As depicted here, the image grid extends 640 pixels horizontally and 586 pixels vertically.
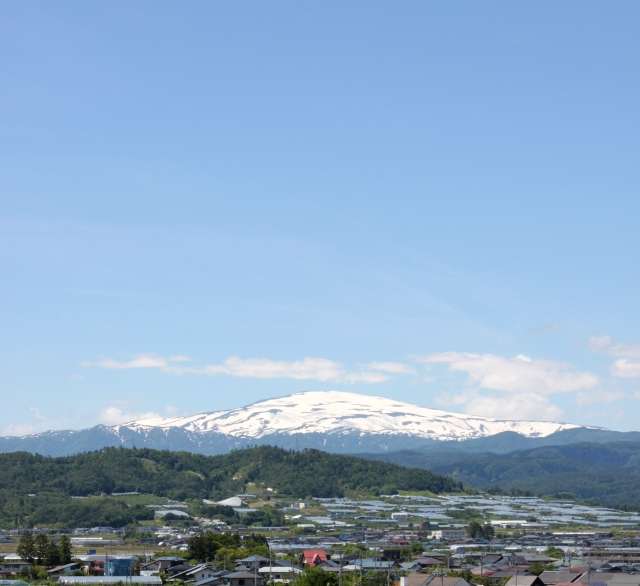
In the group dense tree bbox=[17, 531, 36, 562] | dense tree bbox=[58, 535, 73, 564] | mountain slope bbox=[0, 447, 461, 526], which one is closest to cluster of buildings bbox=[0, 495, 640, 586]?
dense tree bbox=[17, 531, 36, 562]

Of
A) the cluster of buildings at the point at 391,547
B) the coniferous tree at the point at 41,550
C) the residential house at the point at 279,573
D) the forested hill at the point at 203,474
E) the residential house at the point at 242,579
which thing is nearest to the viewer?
the residential house at the point at 242,579

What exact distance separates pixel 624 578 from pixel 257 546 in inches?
879

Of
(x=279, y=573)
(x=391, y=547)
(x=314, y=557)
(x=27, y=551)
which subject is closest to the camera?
(x=279, y=573)

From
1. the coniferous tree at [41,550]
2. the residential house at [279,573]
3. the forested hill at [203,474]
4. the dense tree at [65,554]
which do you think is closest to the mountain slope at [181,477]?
the forested hill at [203,474]

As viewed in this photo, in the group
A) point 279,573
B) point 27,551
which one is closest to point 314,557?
point 279,573

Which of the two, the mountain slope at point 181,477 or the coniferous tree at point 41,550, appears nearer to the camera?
the coniferous tree at point 41,550

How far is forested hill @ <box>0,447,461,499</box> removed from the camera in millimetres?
122125

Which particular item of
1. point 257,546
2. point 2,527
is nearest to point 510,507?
point 2,527

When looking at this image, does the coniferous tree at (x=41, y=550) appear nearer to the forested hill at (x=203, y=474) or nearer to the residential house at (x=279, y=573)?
the residential house at (x=279, y=573)

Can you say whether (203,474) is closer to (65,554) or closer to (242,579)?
(65,554)

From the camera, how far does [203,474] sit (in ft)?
441

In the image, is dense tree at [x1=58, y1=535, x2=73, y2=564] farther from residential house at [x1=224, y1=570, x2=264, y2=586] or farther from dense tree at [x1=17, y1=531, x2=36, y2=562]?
residential house at [x1=224, y1=570, x2=264, y2=586]

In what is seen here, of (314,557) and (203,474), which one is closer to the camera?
(314,557)

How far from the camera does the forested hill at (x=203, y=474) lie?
401 ft
